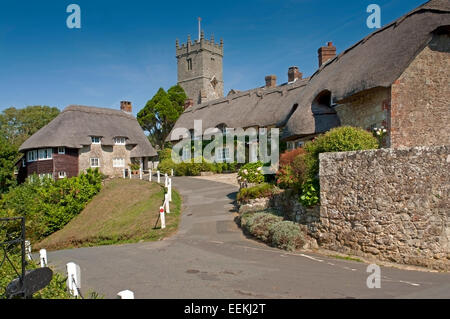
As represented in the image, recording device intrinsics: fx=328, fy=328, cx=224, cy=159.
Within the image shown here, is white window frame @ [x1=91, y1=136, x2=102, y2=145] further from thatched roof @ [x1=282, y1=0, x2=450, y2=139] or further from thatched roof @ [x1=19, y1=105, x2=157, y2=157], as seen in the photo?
thatched roof @ [x1=282, y1=0, x2=450, y2=139]

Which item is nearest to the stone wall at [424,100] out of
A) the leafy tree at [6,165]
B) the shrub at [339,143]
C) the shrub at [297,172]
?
the shrub at [339,143]

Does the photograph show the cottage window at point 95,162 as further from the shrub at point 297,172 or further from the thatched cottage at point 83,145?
the shrub at point 297,172

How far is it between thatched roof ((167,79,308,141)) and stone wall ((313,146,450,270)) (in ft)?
43.8

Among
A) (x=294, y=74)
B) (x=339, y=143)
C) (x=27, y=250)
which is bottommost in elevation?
(x=27, y=250)

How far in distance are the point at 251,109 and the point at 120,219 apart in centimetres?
1615

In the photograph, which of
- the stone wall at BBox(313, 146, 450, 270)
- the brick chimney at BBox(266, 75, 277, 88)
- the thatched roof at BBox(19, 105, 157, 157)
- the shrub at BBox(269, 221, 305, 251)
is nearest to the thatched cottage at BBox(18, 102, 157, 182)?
the thatched roof at BBox(19, 105, 157, 157)

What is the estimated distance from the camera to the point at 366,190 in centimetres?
834

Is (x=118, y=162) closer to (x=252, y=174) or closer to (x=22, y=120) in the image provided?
(x=252, y=174)

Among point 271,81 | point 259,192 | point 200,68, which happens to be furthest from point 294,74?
point 200,68

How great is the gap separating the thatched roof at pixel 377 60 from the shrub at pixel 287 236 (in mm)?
6433

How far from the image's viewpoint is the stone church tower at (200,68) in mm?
56938

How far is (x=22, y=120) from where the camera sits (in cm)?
4888

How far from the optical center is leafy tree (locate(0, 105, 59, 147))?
48531 mm

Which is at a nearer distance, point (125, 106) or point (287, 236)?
point (287, 236)
